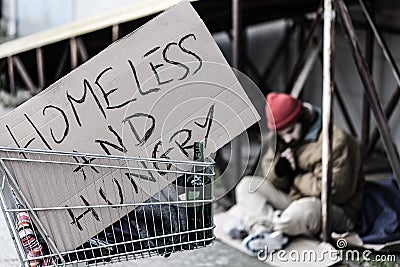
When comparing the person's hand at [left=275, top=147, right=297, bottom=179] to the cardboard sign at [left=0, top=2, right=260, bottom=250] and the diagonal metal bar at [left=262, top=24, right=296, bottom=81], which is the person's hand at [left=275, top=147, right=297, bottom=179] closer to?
the cardboard sign at [left=0, top=2, right=260, bottom=250]

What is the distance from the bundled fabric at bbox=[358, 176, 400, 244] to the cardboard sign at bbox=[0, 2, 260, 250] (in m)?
2.24

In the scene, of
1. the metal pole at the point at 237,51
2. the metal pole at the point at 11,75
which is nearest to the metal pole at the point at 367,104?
the metal pole at the point at 237,51

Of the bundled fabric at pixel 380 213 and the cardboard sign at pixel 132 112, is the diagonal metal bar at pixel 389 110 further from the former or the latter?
the cardboard sign at pixel 132 112

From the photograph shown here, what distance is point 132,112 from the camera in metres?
2.68

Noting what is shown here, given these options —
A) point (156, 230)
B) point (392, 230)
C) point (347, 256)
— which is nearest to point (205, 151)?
point (156, 230)

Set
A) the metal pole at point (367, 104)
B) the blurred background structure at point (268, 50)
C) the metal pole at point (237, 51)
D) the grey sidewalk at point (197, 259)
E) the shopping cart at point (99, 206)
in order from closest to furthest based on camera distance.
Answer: the shopping cart at point (99, 206)
the grey sidewalk at point (197, 259)
the metal pole at point (237, 51)
the blurred background structure at point (268, 50)
the metal pole at point (367, 104)

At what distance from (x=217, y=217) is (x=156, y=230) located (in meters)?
2.55

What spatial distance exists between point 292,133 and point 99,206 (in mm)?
2331

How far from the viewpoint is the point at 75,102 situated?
2646mm

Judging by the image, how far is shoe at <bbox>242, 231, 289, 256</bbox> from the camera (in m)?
4.57

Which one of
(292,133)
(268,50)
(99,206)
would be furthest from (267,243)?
(268,50)

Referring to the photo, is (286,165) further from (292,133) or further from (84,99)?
(84,99)

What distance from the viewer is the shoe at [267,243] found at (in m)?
4.57

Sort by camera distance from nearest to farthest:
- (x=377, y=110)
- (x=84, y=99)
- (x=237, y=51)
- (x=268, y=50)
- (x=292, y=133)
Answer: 1. (x=84, y=99)
2. (x=377, y=110)
3. (x=292, y=133)
4. (x=237, y=51)
5. (x=268, y=50)
